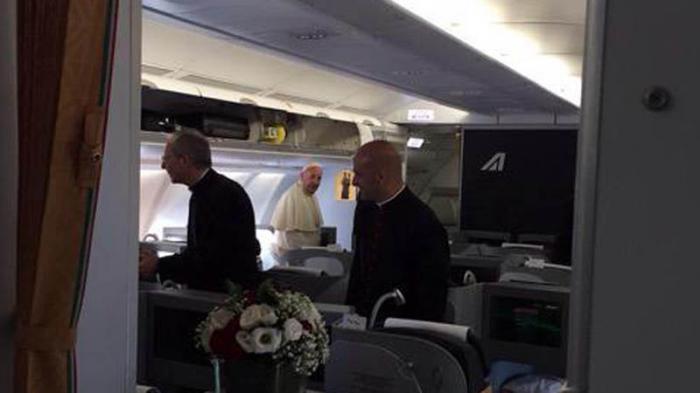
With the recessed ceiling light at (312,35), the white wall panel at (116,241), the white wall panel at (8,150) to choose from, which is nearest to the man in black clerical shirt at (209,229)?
the recessed ceiling light at (312,35)

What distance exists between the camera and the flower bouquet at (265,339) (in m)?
1.92

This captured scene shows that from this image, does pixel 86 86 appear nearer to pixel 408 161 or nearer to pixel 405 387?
pixel 405 387

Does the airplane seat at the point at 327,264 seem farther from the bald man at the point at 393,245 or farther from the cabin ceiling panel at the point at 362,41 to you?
the bald man at the point at 393,245

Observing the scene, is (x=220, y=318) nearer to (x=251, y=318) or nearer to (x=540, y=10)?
(x=251, y=318)

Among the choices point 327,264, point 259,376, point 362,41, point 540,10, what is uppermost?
point 540,10

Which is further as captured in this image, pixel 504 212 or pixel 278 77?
pixel 504 212

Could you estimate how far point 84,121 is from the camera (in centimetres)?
113

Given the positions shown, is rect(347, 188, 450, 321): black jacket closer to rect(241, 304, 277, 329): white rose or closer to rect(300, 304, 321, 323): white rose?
rect(300, 304, 321, 323): white rose

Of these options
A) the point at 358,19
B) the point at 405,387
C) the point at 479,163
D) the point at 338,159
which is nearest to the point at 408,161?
the point at 479,163

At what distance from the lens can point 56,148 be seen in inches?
43.7

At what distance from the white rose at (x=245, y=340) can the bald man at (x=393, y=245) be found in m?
1.88

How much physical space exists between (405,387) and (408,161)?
10340 mm

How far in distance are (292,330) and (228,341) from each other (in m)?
0.18

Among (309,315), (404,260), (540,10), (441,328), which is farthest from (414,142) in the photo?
(309,315)
